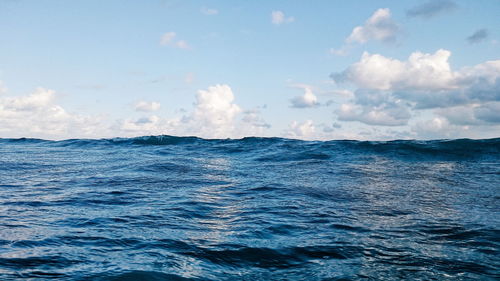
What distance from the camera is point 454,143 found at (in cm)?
2333

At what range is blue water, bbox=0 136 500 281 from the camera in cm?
460

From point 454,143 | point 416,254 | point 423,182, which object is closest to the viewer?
point 416,254

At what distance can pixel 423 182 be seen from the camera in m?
12.2

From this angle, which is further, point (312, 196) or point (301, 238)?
point (312, 196)

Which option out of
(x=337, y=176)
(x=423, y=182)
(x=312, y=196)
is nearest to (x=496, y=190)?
(x=423, y=182)

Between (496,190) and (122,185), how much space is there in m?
11.4

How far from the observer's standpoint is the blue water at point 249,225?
15.1 feet

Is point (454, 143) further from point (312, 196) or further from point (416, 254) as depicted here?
point (416, 254)

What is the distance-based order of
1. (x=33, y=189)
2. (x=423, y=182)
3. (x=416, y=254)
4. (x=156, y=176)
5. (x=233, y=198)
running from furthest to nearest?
(x=156, y=176), (x=423, y=182), (x=33, y=189), (x=233, y=198), (x=416, y=254)

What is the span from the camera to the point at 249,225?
680cm

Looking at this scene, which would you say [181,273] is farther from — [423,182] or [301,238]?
[423,182]

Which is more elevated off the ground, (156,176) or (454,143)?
(454,143)

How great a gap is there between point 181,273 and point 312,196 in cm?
588

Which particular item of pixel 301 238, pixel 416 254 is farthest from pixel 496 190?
pixel 301 238
